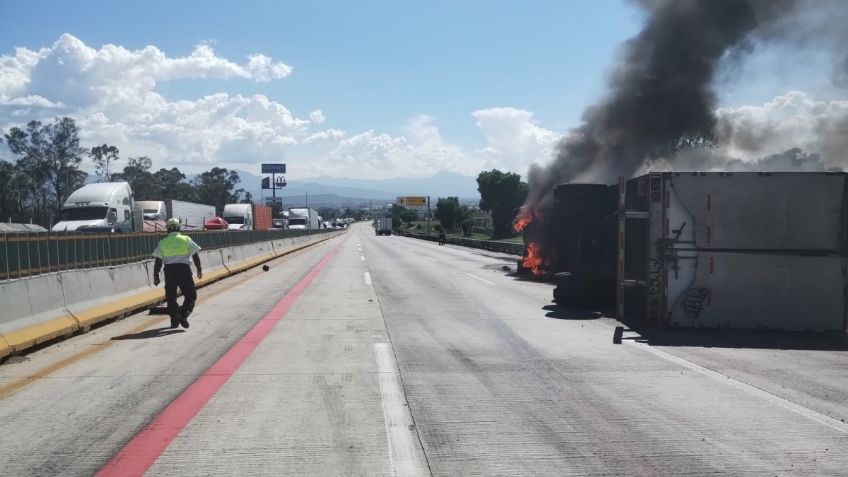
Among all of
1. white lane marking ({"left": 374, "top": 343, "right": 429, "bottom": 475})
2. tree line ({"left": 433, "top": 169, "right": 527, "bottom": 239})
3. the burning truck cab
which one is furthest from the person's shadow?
tree line ({"left": 433, "top": 169, "right": 527, "bottom": 239})

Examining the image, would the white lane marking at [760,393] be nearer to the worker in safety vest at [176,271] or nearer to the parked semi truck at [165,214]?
the worker in safety vest at [176,271]

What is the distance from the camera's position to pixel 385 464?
4.63m

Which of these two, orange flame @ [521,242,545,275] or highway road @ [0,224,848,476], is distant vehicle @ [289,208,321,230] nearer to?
orange flame @ [521,242,545,275]

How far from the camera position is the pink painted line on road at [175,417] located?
457 cm

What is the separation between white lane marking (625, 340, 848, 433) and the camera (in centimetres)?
573

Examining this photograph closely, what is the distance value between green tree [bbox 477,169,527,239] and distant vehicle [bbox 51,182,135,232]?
64561 mm

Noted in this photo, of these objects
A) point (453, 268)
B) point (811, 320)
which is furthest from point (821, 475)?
point (453, 268)

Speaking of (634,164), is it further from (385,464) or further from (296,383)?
(385,464)

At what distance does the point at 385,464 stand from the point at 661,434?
2.23 meters

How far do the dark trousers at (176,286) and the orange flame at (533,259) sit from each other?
1169 cm

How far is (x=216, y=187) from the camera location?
12288cm

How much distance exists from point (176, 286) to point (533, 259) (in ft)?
40.4

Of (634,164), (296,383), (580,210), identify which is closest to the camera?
(296,383)

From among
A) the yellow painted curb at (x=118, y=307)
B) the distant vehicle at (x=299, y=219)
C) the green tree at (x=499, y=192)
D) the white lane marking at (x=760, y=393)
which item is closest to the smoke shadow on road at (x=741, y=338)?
the white lane marking at (x=760, y=393)
